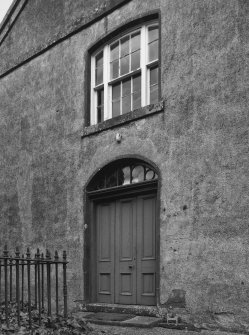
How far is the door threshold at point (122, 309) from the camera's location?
8648 millimetres

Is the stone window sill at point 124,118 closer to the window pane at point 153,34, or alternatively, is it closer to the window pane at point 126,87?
the window pane at point 126,87

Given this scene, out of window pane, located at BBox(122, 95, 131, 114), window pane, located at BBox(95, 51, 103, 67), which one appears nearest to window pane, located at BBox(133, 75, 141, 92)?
window pane, located at BBox(122, 95, 131, 114)

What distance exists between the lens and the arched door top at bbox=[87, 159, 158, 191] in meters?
9.50

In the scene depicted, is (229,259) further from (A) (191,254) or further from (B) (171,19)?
(B) (171,19)

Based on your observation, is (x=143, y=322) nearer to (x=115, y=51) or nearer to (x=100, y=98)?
(x=100, y=98)

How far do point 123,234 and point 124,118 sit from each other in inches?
88.9

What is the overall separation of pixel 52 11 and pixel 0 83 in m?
2.79

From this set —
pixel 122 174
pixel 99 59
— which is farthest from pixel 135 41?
pixel 122 174

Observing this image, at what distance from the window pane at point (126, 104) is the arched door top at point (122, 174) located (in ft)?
3.51

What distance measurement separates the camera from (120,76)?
10.4 meters

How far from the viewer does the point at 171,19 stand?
9.11 metres

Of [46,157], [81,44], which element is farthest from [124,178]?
[81,44]

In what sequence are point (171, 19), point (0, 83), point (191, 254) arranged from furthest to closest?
point (0, 83) → point (171, 19) → point (191, 254)

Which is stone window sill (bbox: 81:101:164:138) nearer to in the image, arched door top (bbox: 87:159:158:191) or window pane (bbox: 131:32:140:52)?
arched door top (bbox: 87:159:158:191)
